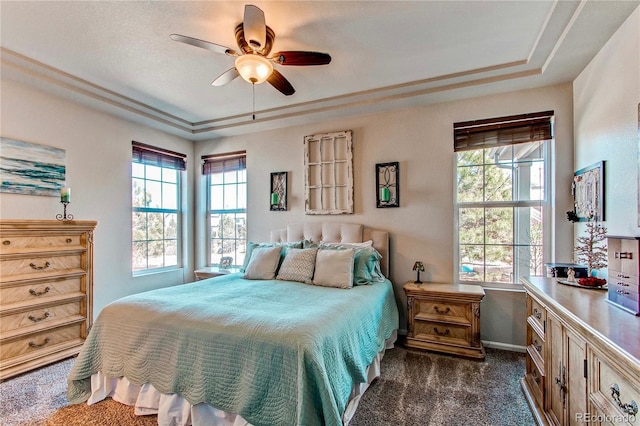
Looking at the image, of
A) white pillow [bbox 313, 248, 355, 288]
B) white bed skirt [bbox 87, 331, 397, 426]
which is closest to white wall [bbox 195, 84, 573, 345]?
white pillow [bbox 313, 248, 355, 288]

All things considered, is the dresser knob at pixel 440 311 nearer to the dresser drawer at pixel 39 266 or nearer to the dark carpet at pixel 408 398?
the dark carpet at pixel 408 398

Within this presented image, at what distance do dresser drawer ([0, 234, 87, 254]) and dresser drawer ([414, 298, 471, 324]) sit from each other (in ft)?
11.3

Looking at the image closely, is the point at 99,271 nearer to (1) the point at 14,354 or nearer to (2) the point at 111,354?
(1) the point at 14,354

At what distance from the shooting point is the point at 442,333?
287 centimetres

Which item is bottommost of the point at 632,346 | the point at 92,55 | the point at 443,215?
the point at 632,346

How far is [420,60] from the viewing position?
2.55 m

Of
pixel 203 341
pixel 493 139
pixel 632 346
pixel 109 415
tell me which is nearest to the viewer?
pixel 632 346

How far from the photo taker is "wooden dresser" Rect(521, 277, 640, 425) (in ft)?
3.21

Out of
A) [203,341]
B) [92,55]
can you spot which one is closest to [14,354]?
[203,341]

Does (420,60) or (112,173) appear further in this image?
(112,173)

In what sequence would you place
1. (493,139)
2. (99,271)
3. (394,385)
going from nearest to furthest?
(394,385) → (493,139) → (99,271)

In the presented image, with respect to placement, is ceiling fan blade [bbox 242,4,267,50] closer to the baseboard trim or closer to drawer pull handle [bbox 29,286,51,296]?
drawer pull handle [bbox 29,286,51,296]

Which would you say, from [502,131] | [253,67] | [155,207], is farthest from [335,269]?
[155,207]

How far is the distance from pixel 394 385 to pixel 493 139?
8.45 ft
